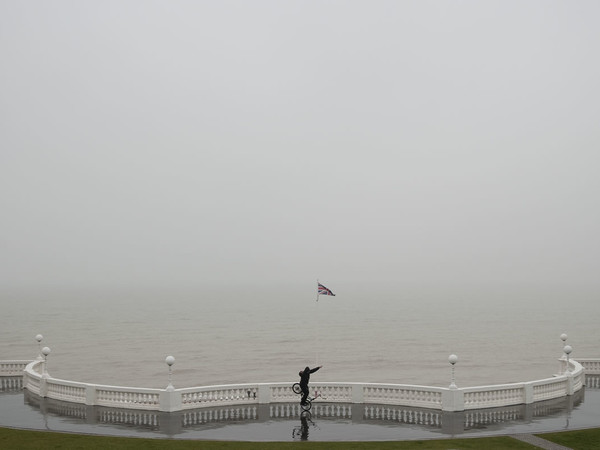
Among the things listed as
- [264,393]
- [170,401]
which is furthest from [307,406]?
[170,401]

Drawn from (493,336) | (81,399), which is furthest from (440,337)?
(81,399)

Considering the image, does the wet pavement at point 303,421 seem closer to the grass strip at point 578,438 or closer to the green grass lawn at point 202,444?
the grass strip at point 578,438

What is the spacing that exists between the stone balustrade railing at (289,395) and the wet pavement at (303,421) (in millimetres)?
313

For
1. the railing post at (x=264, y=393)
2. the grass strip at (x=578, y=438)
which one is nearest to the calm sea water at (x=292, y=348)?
the railing post at (x=264, y=393)

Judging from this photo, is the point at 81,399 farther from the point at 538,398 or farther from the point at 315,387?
the point at 538,398

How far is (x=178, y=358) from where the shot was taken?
203ft

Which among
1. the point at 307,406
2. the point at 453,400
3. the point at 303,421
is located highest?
the point at 453,400

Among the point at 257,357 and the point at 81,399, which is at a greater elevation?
the point at 81,399

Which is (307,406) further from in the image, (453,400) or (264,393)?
(453,400)

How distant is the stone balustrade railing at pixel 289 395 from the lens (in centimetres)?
2086

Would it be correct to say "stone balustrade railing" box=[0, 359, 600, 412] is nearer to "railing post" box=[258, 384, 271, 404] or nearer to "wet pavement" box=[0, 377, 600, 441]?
"railing post" box=[258, 384, 271, 404]

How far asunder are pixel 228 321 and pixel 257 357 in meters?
54.3

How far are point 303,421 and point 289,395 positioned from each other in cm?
252

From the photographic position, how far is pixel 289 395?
2209 centimetres
